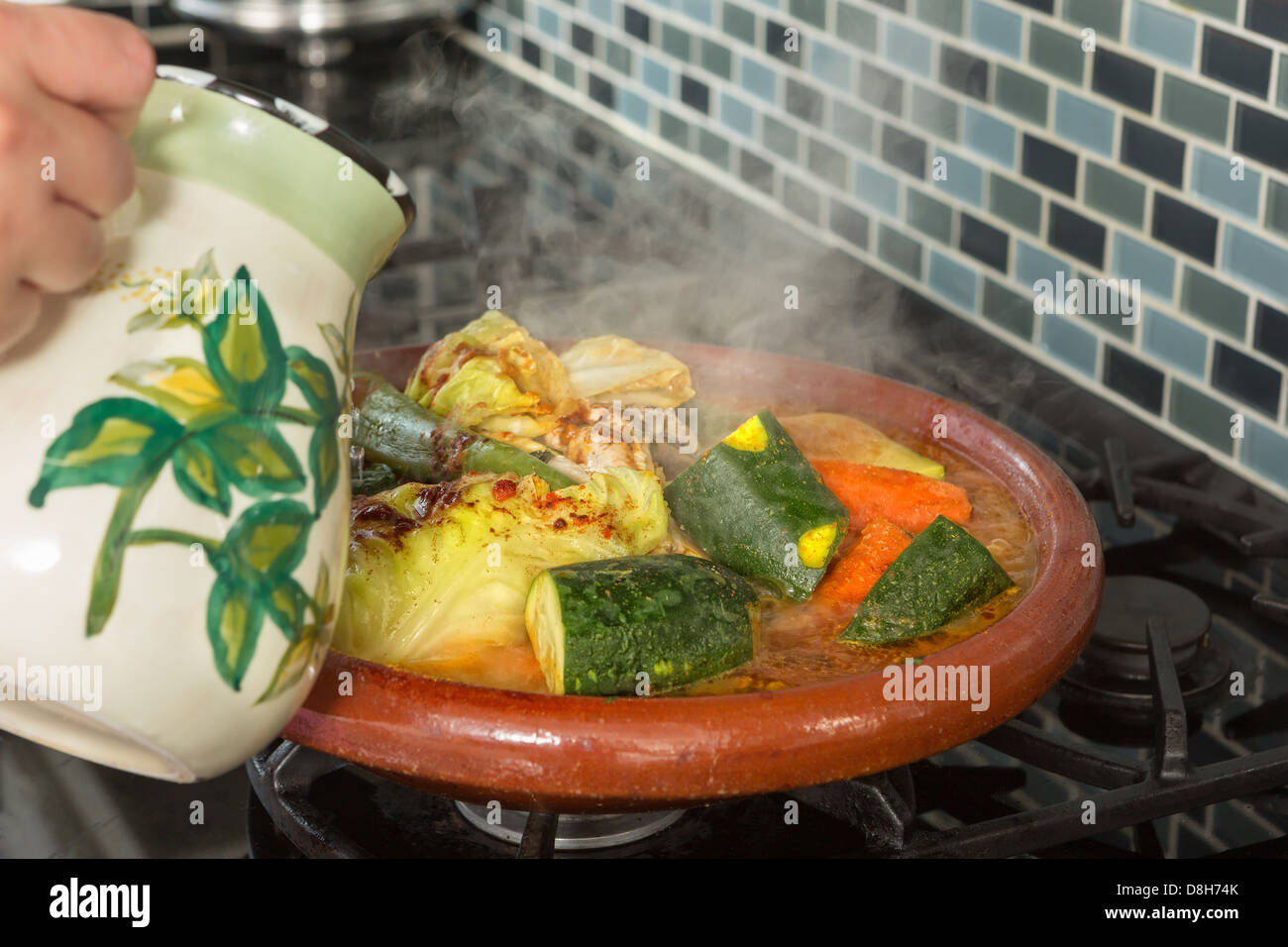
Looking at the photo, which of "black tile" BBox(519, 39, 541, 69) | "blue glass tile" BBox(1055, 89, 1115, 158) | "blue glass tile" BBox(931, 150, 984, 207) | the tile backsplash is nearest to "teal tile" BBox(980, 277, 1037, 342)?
the tile backsplash

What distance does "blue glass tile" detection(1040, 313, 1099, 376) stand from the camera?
1.64 m

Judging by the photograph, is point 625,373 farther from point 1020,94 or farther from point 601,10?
point 601,10

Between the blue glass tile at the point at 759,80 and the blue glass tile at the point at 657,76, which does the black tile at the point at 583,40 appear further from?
the blue glass tile at the point at 759,80

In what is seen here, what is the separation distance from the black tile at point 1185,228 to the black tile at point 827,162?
0.56 m

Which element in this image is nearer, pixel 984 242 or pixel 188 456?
pixel 188 456

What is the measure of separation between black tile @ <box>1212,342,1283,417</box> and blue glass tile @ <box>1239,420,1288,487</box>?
0.08ft

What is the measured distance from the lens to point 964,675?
2.94 feet

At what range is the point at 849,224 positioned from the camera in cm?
198

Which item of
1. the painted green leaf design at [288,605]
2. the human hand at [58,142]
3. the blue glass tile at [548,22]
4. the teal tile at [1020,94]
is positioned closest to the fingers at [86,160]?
the human hand at [58,142]

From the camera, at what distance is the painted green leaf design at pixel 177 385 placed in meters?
0.71

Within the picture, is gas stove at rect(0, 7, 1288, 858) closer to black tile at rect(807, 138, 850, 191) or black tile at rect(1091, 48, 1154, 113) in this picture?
black tile at rect(807, 138, 850, 191)

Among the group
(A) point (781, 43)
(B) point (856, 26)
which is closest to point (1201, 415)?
(B) point (856, 26)

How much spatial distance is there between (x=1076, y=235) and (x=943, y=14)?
0.35 metres

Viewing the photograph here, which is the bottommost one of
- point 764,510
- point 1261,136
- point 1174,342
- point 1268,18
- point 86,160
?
point 1174,342
